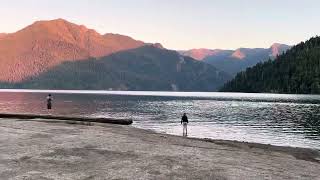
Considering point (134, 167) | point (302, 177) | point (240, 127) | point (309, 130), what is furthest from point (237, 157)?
point (240, 127)

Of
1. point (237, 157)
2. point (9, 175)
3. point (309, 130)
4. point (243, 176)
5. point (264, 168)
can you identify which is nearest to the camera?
point (9, 175)

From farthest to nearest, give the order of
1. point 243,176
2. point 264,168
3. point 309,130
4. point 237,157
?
1. point 309,130
2. point 237,157
3. point 264,168
4. point 243,176

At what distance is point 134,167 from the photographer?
864 inches

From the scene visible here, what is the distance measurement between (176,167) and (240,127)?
75393 mm

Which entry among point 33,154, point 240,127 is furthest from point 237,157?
point 240,127

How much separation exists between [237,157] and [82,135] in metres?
12.0

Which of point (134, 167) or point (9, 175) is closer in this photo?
point (9, 175)

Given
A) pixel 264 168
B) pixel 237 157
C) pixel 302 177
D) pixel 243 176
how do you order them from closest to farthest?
pixel 243 176 → pixel 302 177 → pixel 264 168 → pixel 237 157

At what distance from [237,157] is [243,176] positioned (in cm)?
648

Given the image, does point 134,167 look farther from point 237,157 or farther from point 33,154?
point 237,157

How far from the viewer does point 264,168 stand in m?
24.2

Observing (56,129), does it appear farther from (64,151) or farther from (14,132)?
(64,151)

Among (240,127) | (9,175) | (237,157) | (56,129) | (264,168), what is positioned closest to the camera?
(9,175)

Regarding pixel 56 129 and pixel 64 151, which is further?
pixel 56 129
